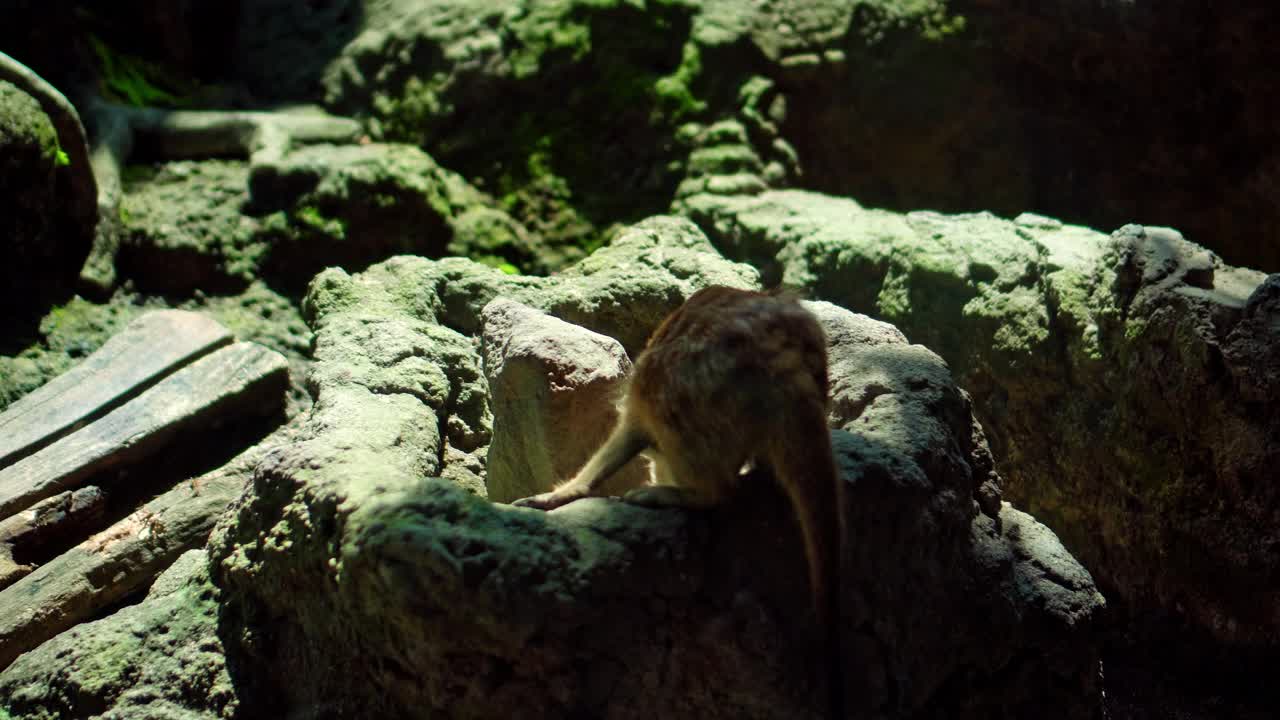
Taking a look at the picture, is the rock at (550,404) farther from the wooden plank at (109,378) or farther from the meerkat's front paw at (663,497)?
the wooden plank at (109,378)

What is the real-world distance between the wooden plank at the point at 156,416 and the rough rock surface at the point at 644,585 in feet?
3.25

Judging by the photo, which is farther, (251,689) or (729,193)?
(729,193)

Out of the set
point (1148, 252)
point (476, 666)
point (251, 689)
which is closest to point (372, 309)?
point (251, 689)

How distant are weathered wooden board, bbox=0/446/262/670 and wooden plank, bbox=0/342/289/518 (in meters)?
0.25

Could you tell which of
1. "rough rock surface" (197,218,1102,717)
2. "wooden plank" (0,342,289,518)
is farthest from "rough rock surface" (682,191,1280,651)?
"wooden plank" (0,342,289,518)

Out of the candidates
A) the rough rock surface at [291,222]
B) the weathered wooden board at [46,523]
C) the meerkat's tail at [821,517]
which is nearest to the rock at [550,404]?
the meerkat's tail at [821,517]

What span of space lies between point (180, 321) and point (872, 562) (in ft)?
11.3

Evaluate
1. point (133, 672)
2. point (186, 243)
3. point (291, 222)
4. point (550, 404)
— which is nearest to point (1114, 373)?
point (550, 404)

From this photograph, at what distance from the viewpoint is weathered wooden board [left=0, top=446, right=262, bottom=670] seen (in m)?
3.56

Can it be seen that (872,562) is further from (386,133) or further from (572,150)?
(386,133)

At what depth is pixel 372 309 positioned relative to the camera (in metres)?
4.24

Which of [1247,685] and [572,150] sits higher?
[572,150]

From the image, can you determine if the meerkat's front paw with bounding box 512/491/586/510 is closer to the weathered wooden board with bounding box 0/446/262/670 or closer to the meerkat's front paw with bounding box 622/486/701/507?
the meerkat's front paw with bounding box 622/486/701/507

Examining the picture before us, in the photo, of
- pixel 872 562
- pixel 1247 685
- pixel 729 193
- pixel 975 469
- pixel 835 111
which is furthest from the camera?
pixel 835 111
